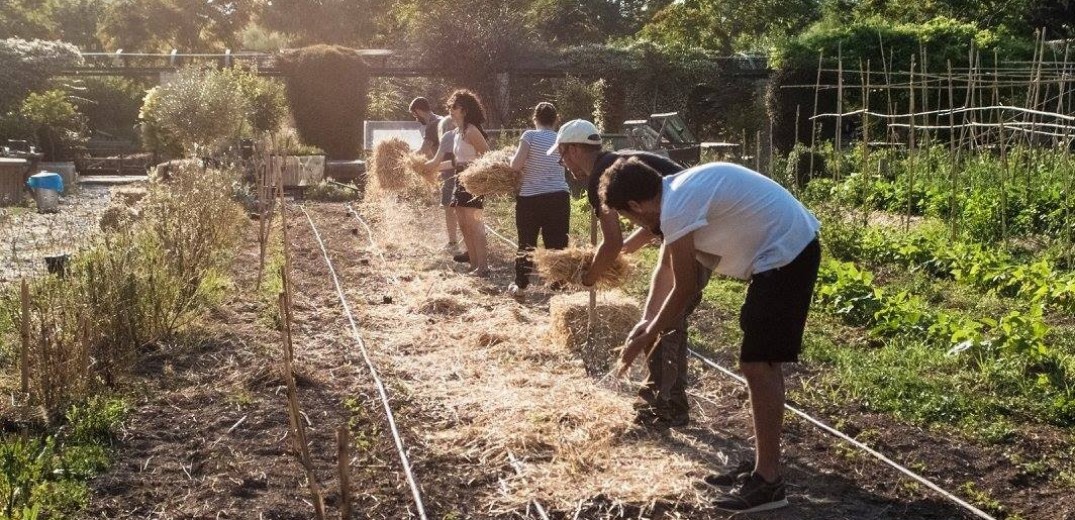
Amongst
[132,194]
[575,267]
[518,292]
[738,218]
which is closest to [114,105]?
[132,194]

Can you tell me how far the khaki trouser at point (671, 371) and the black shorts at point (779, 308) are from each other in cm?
98

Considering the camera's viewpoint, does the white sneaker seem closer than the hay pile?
No

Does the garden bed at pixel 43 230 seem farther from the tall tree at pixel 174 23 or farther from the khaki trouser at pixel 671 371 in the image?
the tall tree at pixel 174 23

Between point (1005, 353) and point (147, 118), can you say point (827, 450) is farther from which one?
point (147, 118)

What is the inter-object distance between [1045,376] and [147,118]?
2055 centimetres

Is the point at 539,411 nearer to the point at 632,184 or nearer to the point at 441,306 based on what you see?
the point at 632,184

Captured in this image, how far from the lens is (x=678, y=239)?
410 centimetres

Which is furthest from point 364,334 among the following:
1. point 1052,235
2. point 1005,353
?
point 1052,235

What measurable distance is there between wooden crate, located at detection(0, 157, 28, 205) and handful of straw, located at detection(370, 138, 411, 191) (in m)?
7.13

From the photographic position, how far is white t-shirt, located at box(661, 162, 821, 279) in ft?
13.5

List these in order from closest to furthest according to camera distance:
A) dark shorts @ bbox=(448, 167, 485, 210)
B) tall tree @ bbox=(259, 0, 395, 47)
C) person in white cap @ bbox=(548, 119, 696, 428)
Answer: person in white cap @ bbox=(548, 119, 696, 428) → dark shorts @ bbox=(448, 167, 485, 210) → tall tree @ bbox=(259, 0, 395, 47)

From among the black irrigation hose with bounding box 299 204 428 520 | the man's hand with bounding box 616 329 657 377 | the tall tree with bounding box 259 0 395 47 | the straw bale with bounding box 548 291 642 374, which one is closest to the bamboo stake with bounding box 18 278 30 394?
the black irrigation hose with bounding box 299 204 428 520

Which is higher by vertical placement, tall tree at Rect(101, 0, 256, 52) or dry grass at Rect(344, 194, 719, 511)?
tall tree at Rect(101, 0, 256, 52)

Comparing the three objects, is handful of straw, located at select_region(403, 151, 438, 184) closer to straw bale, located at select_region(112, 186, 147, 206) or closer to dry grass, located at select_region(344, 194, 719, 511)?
dry grass, located at select_region(344, 194, 719, 511)
